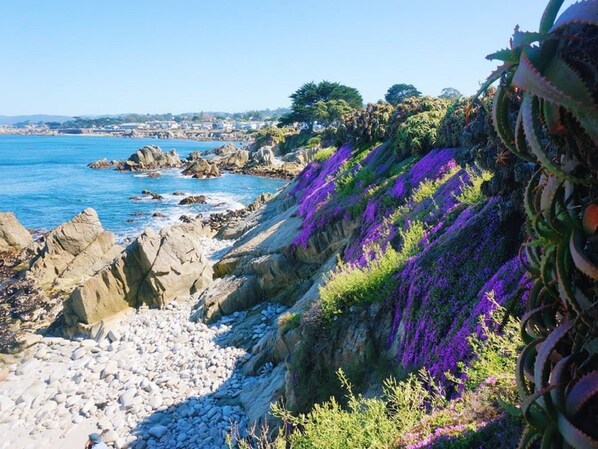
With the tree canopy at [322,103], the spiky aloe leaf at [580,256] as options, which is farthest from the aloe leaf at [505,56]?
the tree canopy at [322,103]

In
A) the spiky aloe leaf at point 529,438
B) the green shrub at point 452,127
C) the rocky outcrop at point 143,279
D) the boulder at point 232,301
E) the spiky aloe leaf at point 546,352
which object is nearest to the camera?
the spiky aloe leaf at point 546,352

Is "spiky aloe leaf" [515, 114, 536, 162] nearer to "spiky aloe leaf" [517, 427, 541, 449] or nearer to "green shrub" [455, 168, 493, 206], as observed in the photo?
"spiky aloe leaf" [517, 427, 541, 449]

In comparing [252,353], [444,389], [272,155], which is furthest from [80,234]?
[272,155]

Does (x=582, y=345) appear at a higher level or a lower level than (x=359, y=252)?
higher

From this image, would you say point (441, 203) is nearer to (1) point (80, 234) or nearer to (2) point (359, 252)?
(2) point (359, 252)

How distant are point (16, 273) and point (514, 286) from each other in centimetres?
2787

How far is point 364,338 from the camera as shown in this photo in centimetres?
725

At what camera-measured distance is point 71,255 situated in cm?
2453

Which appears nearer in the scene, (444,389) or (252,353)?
(444,389)

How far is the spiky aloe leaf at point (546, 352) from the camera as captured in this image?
182 cm

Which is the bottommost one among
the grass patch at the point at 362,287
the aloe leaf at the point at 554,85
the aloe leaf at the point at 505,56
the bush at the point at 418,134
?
the grass patch at the point at 362,287

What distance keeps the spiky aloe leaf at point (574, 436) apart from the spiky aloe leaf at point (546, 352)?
160mm

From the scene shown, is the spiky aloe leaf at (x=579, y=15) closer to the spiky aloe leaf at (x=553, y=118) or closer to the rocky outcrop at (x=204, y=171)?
the spiky aloe leaf at (x=553, y=118)

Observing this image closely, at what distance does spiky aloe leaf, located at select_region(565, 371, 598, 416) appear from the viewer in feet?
5.39
